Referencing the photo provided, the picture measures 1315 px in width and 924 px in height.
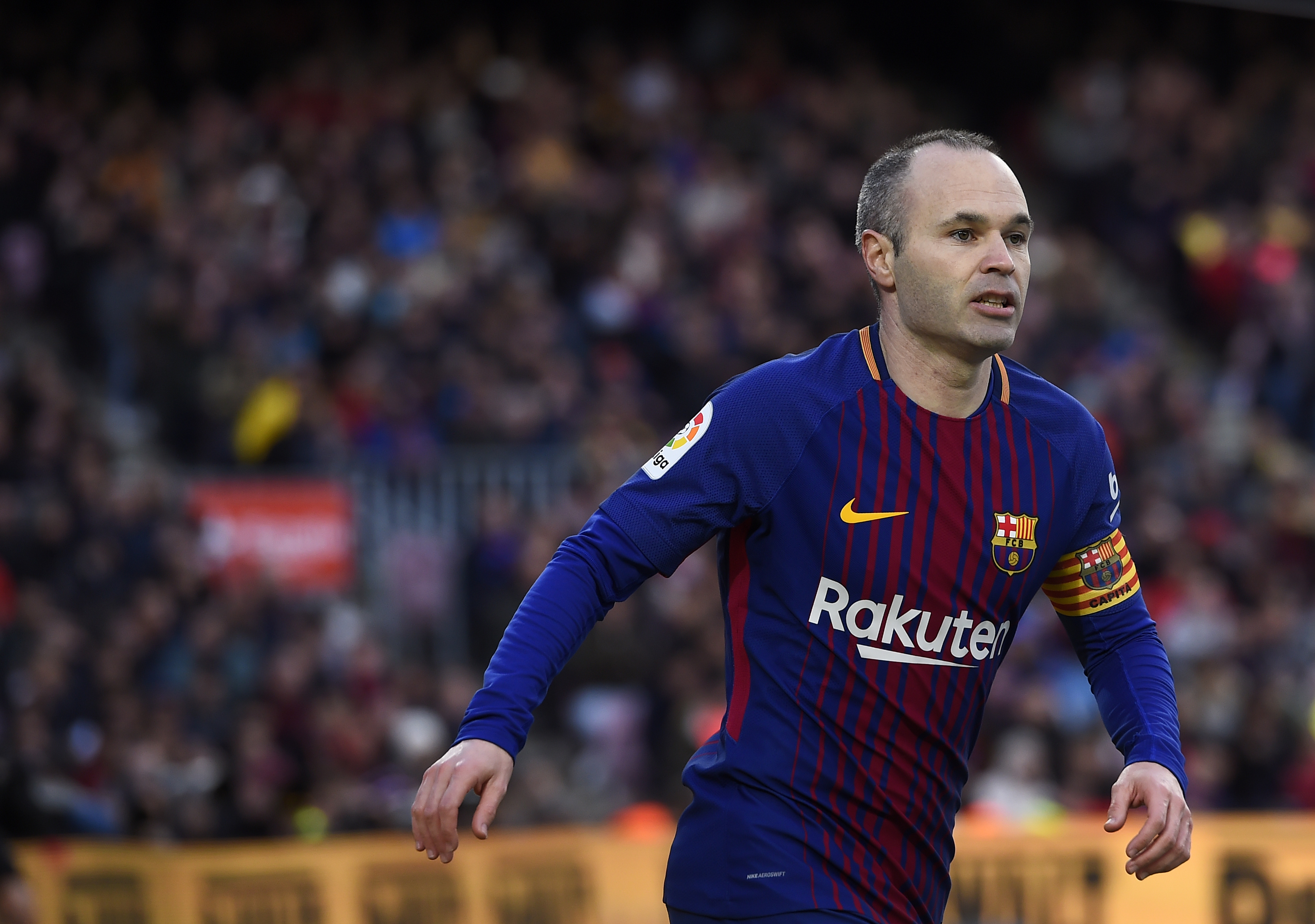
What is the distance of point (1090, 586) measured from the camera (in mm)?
3799

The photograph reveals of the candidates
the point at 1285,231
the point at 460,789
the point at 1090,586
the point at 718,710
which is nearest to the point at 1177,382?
the point at 1285,231

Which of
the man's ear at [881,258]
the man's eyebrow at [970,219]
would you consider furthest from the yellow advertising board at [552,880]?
the man's eyebrow at [970,219]

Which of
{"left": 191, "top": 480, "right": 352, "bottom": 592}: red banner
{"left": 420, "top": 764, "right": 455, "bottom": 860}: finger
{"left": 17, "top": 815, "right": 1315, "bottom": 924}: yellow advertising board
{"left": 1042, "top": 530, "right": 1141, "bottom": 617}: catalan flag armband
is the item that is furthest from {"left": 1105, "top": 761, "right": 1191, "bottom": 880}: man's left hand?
{"left": 191, "top": 480, "right": 352, "bottom": 592}: red banner

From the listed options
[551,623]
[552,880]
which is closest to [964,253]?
[551,623]

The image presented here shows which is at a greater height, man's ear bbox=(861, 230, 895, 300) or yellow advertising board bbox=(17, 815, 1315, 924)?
man's ear bbox=(861, 230, 895, 300)

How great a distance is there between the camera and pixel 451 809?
3025 millimetres

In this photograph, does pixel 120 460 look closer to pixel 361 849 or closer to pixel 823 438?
pixel 361 849

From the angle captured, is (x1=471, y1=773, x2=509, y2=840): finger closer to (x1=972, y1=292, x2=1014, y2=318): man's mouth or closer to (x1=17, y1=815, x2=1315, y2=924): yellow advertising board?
(x1=972, y1=292, x2=1014, y2=318): man's mouth

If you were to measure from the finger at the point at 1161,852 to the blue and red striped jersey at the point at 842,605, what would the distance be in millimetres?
208

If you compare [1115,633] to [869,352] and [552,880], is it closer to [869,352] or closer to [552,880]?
[869,352]

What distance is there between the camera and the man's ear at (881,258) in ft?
12.3

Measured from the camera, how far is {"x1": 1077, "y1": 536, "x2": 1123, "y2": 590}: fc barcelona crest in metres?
3.80

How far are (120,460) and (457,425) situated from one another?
90.9 inches

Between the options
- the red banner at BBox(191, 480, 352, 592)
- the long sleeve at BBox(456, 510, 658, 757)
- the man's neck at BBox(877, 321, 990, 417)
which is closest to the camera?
the long sleeve at BBox(456, 510, 658, 757)
